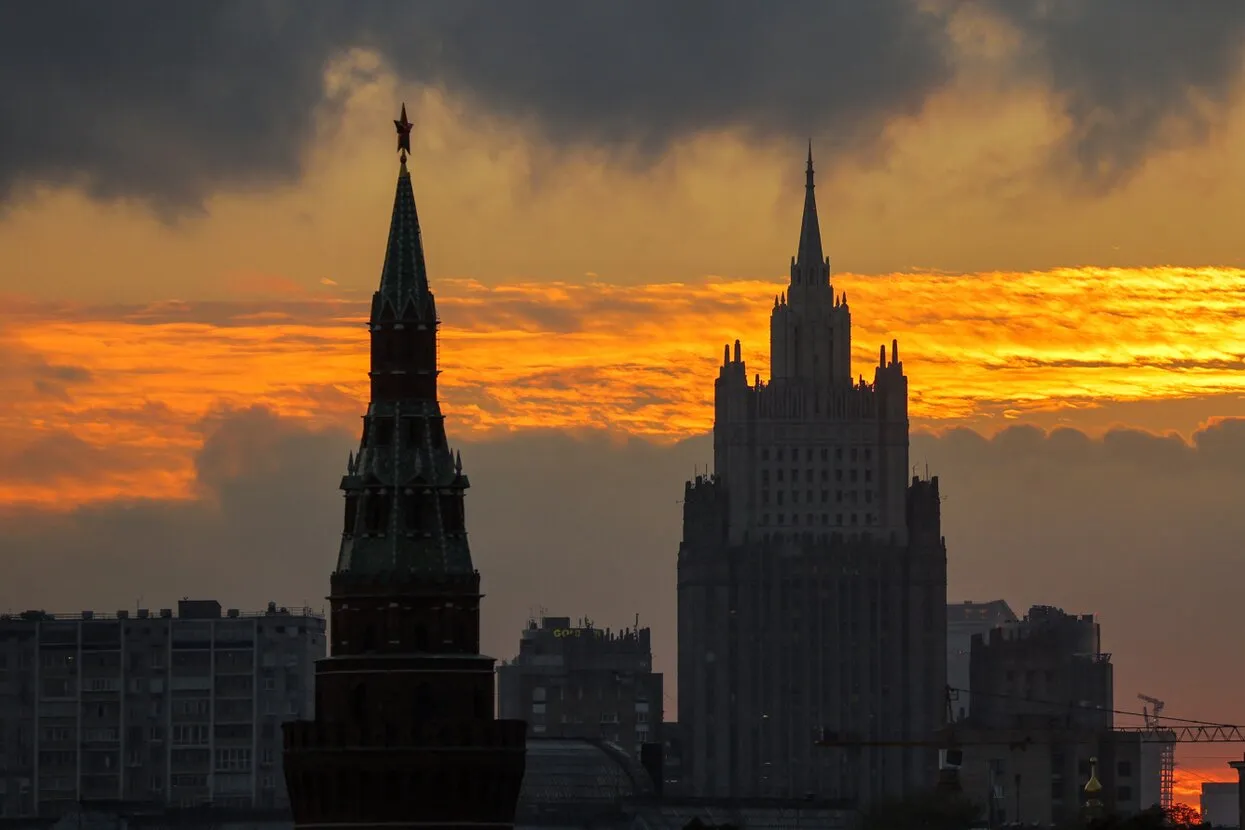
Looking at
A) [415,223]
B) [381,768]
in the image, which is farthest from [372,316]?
[381,768]

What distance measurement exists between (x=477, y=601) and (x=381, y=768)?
7.55 m

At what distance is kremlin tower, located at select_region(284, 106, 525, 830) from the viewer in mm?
185875

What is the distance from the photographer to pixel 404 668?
185500 mm

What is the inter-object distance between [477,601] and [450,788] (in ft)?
24.2

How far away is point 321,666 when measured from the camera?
188625 mm

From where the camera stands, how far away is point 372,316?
19075 cm

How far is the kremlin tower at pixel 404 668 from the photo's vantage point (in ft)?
610

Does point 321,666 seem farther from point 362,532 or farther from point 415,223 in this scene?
point 415,223

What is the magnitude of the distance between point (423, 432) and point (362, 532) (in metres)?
4.71

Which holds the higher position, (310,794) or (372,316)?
(372,316)

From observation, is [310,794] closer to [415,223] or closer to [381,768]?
[381,768]

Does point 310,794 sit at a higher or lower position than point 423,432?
lower

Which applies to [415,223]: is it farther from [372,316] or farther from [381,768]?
[381,768]

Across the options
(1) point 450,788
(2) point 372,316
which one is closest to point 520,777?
(1) point 450,788
